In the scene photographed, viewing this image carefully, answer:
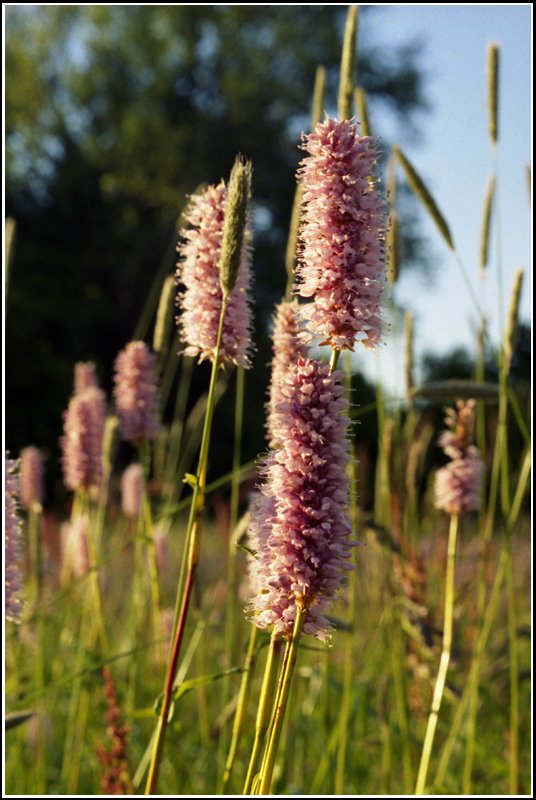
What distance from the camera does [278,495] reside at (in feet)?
2.44

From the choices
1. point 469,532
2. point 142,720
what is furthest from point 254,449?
point 142,720

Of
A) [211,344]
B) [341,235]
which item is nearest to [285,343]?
[211,344]

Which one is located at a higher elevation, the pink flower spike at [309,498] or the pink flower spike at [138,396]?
the pink flower spike at [138,396]

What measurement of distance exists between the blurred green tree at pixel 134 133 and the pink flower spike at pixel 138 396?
388 inches

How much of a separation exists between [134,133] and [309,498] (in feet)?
42.6

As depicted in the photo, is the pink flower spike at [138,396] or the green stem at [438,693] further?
the pink flower spike at [138,396]

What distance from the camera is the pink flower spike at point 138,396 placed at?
1.56m

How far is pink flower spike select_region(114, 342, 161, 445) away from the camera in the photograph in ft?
5.13

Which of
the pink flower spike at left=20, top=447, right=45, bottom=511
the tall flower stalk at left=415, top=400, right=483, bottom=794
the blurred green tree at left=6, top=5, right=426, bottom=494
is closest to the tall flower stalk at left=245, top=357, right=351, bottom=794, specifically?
the tall flower stalk at left=415, top=400, right=483, bottom=794

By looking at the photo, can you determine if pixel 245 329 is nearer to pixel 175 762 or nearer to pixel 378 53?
pixel 175 762

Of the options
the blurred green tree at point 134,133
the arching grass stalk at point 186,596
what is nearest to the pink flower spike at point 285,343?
the arching grass stalk at point 186,596

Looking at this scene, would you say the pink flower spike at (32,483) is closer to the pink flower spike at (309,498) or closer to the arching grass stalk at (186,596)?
the arching grass stalk at (186,596)

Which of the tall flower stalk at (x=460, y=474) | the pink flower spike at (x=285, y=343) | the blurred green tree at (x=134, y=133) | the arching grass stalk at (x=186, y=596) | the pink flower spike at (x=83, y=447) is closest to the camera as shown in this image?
the arching grass stalk at (x=186, y=596)

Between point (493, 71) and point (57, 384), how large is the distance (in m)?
9.91
